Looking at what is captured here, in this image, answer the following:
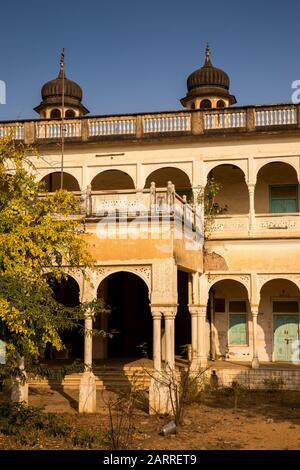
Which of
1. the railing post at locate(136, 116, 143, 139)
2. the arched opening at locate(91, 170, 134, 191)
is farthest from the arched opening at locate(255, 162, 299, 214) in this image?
the arched opening at locate(91, 170, 134, 191)

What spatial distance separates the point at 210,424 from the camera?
13.0 meters

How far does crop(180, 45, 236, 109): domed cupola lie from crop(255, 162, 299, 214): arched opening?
510 cm

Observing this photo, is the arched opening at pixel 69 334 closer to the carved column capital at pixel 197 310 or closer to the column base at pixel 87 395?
the carved column capital at pixel 197 310

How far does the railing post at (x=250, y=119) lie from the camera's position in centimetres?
1966

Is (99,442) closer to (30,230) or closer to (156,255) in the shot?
(30,230)

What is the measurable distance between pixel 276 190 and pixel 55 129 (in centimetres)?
773

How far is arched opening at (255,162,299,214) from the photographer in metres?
21.2

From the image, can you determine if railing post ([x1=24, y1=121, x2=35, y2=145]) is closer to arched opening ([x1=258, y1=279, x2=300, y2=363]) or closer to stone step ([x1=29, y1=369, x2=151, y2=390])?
stone step ([x1=29, y1=369, x2=151, y2=390])

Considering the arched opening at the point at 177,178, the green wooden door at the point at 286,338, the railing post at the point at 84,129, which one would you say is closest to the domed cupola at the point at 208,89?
the arched opening at the point at 177,178

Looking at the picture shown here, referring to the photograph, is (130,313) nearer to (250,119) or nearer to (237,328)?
(237,328)

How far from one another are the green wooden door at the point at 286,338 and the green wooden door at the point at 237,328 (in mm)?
1031

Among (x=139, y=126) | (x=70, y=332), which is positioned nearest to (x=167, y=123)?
(x=139, y=126)

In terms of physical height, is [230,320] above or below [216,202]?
below
